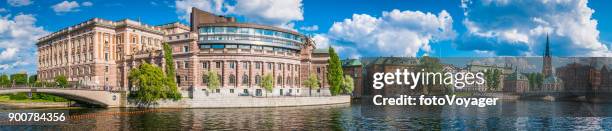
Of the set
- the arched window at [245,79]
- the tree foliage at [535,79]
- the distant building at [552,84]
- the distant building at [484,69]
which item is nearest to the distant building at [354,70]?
the arched window at [245,79]

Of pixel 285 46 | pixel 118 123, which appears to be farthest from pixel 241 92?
pixel 118 123

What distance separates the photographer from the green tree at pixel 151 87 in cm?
10362

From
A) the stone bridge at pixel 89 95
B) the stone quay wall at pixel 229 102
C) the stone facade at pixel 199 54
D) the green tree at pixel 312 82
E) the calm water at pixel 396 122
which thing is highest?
the stone facade at pixel 199 54

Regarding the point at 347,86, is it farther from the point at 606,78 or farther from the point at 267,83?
the point at 606,78

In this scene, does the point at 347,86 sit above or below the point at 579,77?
below

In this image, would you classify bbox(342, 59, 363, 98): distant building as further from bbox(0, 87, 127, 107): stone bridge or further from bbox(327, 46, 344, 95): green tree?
bbox(0, 87, 127, 107): stone bridge

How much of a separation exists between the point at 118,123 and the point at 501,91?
1793 inches

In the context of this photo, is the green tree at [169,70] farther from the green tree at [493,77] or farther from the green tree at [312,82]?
the green tree at [493,77]

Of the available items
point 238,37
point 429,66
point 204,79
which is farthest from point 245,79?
point 429,66

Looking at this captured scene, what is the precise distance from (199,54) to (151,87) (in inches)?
994

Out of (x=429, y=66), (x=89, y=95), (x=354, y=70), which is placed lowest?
(x=89, y=95)

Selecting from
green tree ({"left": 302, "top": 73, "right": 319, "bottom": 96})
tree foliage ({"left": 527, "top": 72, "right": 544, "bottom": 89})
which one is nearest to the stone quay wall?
green tree ({"left": 302, "top": 73, "right": 319, "bottom": 96})

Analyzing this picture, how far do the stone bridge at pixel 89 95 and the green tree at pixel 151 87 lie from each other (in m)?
4.85

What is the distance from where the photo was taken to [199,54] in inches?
5017
